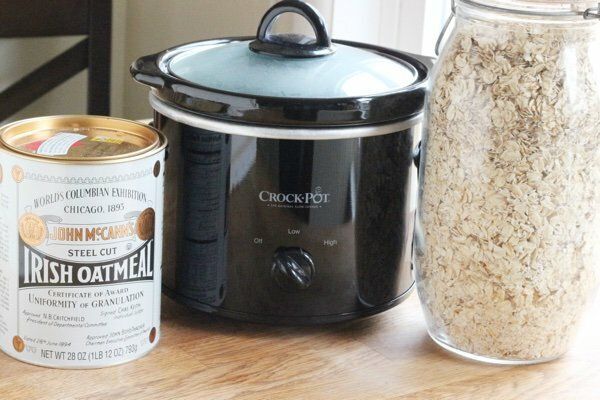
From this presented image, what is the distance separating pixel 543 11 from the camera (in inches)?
28.4

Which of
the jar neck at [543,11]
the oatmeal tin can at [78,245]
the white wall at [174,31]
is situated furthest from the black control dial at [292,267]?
the white wall at [174,31]

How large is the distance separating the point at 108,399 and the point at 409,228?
0.32 meters

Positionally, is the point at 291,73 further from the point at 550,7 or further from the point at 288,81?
the point at 550,7

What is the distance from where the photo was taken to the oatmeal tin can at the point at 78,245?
0.72m

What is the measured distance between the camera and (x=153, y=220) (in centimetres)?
77

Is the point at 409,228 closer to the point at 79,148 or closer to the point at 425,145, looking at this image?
the point at 425,145

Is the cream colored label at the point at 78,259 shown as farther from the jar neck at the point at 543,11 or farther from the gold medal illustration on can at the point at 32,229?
the jar neck at the point at 543,11

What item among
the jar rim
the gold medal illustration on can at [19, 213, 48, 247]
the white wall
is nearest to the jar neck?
the jar rim

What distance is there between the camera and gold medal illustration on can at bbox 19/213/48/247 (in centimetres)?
73

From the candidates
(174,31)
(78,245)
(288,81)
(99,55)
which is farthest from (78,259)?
(174,31)

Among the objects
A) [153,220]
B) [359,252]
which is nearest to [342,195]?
[359,252]

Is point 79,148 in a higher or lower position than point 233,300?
higher

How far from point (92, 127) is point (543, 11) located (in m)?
0.39

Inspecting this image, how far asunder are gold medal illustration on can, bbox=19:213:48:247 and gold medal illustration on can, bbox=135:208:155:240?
0.07 metres
